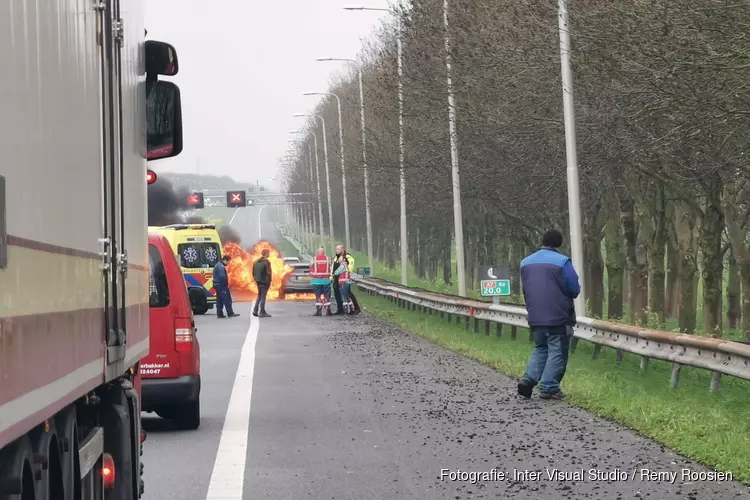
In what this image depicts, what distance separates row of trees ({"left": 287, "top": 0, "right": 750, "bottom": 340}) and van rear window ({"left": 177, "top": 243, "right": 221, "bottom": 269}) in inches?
233

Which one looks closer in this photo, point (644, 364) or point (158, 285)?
point (158, 285)

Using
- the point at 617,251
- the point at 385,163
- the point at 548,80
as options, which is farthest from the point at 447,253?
the point at 548,80

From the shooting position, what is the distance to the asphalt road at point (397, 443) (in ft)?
29.0

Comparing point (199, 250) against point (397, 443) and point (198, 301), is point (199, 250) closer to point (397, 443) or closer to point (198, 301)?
point (198, 301)

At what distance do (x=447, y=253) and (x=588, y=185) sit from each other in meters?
33.6

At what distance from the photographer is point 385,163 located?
4497cm

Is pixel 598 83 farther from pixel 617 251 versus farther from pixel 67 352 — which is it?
pixel 67 352

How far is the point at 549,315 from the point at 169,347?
407 centimetres

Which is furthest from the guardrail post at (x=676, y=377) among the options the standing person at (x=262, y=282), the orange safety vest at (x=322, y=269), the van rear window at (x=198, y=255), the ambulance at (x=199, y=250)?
the van rear window at (x=198, y=255)

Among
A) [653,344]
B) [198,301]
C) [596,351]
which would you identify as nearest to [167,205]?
[596,351]

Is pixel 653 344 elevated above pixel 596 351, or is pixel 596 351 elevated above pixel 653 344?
pixel 653 344

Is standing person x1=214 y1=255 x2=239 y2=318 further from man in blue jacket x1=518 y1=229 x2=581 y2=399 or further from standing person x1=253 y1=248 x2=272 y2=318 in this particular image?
man in blue jacket x1=518 y1=229 x2=581 y2=399

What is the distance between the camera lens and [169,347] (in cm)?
1241

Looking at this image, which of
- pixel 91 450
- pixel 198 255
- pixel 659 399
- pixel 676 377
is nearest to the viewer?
pixel 91 450
